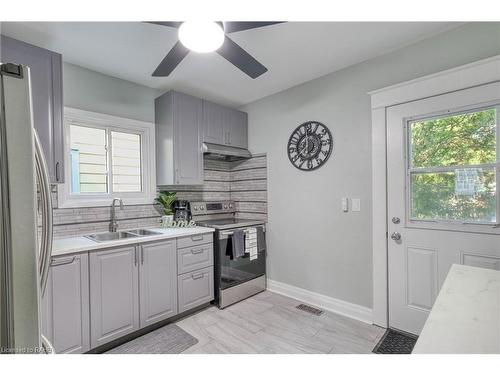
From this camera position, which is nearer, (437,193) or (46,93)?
(46,93)

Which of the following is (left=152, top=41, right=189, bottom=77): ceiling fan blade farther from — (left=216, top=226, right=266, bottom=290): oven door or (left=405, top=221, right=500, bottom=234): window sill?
(left=405, top=221, right=500, bottom=234): window sill

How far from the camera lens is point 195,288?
8.32 feet

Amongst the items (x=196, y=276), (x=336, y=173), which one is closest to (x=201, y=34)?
(x=336, y=173)

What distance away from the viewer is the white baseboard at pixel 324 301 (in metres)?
2.36

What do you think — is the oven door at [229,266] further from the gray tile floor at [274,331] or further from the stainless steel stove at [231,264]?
the gray tile floor at [274,331]

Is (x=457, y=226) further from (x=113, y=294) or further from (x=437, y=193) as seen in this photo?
Result: (x=113, y=294)

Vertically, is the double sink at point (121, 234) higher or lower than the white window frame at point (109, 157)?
lower

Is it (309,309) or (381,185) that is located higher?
(381,185)

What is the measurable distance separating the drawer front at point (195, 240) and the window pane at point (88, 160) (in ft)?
3.24

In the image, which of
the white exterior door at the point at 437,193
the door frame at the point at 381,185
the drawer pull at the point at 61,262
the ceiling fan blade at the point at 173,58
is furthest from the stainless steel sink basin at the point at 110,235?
the white exterior door at the point at 437,193

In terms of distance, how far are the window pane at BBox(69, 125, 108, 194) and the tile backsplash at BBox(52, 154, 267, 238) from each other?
22 cm

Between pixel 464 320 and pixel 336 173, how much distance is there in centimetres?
184
